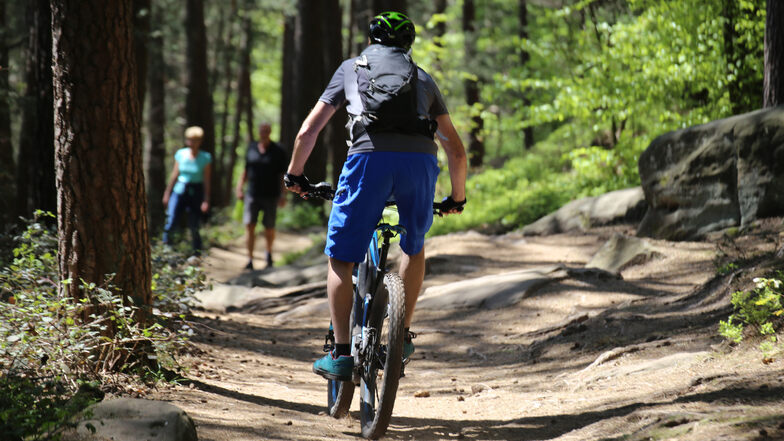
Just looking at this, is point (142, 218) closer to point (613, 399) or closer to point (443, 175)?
point (613, 399)

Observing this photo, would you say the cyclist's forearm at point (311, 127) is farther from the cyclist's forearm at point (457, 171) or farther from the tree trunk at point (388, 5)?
the tree trunk at point (388, 5)

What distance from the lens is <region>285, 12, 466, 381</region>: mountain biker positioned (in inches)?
156

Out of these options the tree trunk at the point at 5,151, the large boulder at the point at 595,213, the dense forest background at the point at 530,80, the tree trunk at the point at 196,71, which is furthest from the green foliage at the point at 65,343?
the tree trunk at the point at 196,71

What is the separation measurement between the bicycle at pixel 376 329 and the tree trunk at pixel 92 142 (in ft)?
4.57

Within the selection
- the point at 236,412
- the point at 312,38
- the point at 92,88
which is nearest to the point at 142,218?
the point at 92,88

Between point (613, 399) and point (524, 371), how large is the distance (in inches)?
61.5

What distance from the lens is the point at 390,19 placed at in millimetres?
4160

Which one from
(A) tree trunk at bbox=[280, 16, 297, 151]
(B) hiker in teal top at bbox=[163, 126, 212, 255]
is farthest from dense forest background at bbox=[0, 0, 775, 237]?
(B) hiker in teal top at bbox=[163, 126, 212, 255]

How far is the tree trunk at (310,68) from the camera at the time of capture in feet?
66.1

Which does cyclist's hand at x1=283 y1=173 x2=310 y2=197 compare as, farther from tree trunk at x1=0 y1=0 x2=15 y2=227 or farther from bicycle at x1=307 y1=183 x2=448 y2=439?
tree trunk at x1=0 y1=0 x2=15 y2=227

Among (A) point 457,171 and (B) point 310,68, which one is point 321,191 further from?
(B) point 310,68

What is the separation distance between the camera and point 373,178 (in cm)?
395

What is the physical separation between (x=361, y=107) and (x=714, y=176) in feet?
21.7

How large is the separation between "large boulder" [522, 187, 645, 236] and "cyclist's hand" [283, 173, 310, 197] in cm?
854
